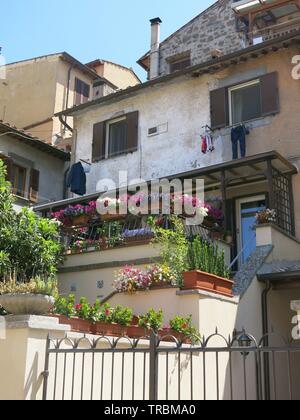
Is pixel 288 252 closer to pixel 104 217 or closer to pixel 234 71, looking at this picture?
pixel 104 217

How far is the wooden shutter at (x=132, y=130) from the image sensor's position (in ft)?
56.4

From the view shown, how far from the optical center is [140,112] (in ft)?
57.5

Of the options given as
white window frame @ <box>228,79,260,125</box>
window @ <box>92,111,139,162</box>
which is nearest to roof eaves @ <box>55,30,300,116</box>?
white window frame @ <box>228,79,260,125</box>

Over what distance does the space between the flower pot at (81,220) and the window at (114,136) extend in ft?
15.0

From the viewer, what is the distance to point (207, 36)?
2127 centimetres

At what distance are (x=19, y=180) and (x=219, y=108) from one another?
8286 millimetres

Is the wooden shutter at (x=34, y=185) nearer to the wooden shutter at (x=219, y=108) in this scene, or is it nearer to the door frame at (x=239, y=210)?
the wooden shutter at (x=219, y=108)

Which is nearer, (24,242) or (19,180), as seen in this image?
(24,242)

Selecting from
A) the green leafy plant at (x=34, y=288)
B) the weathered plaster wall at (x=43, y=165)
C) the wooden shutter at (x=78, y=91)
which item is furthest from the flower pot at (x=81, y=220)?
the wooden shutter at (x=78, y=91)

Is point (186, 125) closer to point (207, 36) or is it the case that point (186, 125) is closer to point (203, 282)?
point (207, 36)

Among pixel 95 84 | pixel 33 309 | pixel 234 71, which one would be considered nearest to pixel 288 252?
pixel 234 71

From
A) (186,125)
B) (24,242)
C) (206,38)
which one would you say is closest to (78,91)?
(206,38)

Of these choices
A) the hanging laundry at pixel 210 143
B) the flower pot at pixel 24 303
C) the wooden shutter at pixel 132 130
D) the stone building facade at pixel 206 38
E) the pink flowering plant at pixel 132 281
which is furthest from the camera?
the stone building facade at pixel 206 38

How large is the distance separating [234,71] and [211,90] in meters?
0.87
